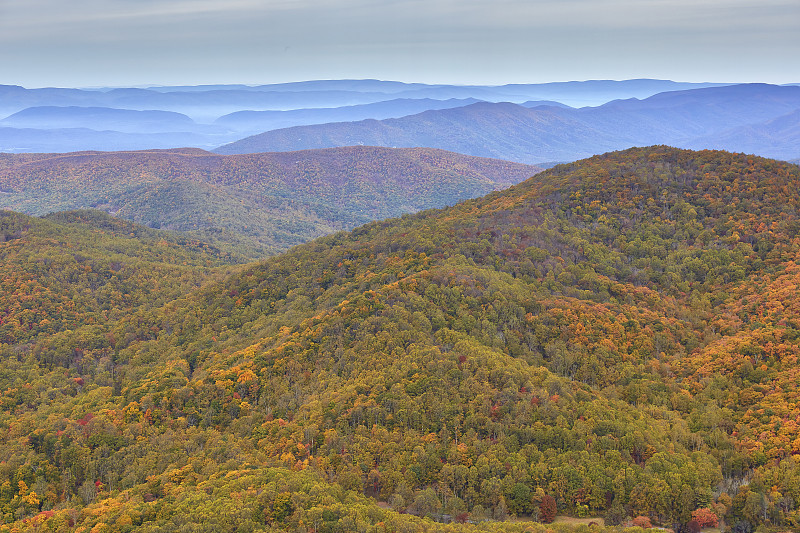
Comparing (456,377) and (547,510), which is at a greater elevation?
(456,377)

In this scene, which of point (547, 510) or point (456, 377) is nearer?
point (547, 510)

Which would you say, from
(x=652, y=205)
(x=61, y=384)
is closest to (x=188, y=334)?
(x=61, y=384)

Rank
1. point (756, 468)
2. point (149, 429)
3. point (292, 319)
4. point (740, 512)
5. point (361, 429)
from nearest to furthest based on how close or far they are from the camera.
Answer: point (740, 512) → point (756, 468) → point (361, 429) → point (149, 429) → point (292, 319)

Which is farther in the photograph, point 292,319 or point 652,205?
point 652,205

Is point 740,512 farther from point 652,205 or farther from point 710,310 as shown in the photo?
point 652,205

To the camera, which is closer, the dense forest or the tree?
the tree

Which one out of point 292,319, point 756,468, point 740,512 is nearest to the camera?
point 740,512

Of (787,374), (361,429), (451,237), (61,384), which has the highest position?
(451,237)

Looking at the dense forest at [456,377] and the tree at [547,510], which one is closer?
the tree at [547,510]
